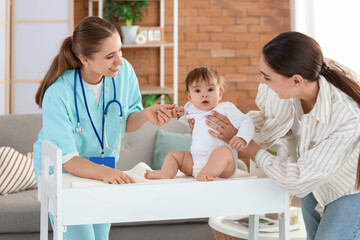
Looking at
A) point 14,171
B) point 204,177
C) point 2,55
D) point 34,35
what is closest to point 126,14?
point 34,35

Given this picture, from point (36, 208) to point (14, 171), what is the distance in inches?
11.9

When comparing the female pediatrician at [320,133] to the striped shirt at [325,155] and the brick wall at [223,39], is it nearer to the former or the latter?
the striped shirt at [325,155]

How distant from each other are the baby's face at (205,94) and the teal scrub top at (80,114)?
291 mm

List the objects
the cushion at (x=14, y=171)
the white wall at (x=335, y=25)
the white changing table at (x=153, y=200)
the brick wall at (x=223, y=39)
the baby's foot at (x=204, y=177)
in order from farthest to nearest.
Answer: the brick wall at (x=223, y=39), the white wall at (x=335, y=25), the cushion at (x=14, y=171), the baby's foot at (x=204, y=177), the white changing table at (x=153, y=200)

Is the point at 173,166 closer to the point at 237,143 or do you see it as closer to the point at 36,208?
the point at 237,143

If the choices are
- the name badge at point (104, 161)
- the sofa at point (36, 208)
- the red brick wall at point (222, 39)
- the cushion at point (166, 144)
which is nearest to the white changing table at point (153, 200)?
the name badge at point (104, 161)

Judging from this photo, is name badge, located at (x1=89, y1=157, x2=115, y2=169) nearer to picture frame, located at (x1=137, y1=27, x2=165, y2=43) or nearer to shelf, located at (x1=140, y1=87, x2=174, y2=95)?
shelf, located at (x1=140, y1=87, x2=174, y2=95)

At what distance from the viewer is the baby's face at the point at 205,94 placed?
187cm

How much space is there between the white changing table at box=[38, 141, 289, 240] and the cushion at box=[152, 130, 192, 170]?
1684 mm

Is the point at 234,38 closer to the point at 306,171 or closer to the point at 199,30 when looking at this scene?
the point at 199,30

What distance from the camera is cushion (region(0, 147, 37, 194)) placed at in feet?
10.1

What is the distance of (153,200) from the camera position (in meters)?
1.58

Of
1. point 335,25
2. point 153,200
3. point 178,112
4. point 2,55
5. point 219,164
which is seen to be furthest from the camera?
point 2,55

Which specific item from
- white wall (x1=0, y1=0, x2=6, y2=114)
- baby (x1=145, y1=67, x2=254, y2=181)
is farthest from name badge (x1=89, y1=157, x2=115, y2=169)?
white wall (x1=0, y1=0, x2=6, y2=114)
